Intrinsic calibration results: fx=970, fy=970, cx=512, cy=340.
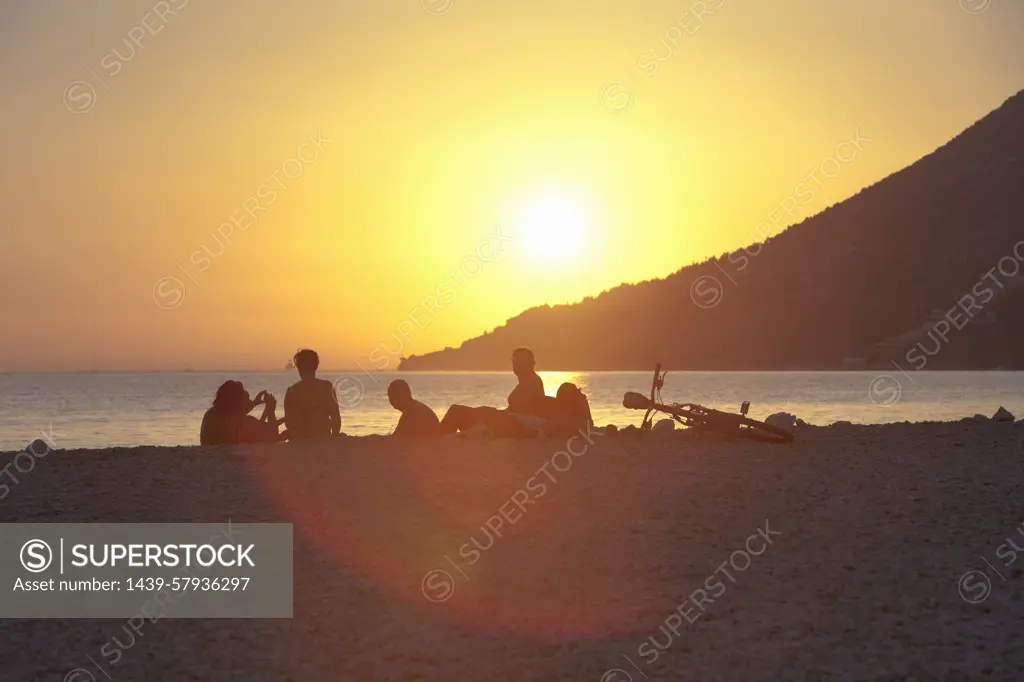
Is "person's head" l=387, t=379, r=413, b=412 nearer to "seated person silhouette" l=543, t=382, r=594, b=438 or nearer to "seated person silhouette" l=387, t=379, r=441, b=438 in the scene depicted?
"seated person silhouette" l=387, t=379, r=441, b=438

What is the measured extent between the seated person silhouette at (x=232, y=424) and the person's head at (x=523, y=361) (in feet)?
12.3

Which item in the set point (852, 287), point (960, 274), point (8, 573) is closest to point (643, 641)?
point (8, 573)

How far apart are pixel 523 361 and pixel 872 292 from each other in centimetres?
12861

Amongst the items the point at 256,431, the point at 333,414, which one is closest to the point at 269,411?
the point at 256,431

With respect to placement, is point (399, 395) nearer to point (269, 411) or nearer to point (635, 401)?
point (269, 411)

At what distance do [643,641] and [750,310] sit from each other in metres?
152

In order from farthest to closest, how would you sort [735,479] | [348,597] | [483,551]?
[735,479] < [483,551] < [348,597]

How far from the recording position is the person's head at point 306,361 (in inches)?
574

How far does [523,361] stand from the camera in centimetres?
1527

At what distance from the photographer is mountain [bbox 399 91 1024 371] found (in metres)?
124

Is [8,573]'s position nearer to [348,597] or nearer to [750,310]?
[348,597]

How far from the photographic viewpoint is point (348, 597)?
684cm

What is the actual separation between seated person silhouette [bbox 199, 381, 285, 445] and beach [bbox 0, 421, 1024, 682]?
233 cm

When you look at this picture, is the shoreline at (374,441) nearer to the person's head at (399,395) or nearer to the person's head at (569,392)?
the person's head at (399,395)
